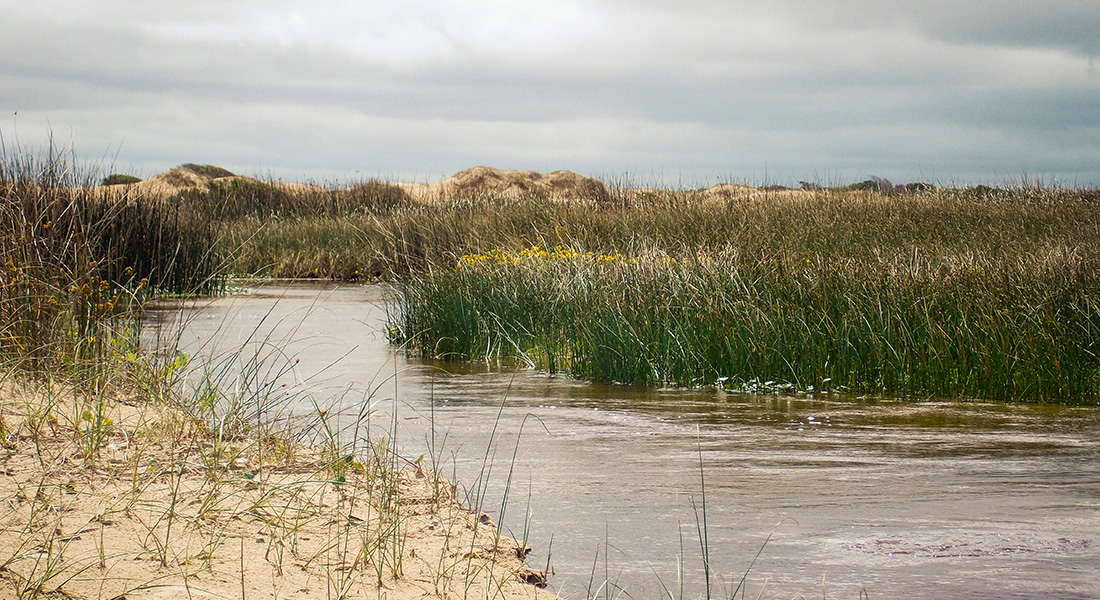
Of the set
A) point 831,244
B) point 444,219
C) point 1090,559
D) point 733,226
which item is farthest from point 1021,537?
point 444,219

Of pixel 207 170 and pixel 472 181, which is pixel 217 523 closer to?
pixel 472 181

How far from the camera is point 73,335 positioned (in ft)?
18.9

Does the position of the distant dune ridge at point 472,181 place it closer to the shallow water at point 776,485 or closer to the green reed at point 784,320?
the green reed at point 784,320

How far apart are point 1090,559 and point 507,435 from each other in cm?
301

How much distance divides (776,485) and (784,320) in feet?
11.1

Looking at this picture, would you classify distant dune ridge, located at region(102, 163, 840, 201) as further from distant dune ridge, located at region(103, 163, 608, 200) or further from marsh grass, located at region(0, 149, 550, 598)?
marsh grass, located at region(0, 149, 550, 598)

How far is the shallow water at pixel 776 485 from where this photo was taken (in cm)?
334

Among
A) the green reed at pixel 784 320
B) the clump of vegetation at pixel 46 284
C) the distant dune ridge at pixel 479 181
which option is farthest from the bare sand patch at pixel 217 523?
the distant dune ridge at pixel 479 181

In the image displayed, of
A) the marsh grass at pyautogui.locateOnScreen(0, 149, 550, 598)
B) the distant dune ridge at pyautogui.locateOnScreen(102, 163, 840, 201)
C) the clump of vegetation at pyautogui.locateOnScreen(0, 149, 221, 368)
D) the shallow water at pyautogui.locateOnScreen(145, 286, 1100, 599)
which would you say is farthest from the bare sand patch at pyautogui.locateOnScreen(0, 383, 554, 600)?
the distant dune ridge at pyautogui.locateOnScreen(102, 163, 840, 201)

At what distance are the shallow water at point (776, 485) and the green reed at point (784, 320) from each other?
40cm

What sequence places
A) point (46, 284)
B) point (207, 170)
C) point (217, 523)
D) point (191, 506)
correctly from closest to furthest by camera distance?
point (217, 523) < point (191, 506) < point (46, 284) < point (207, 170)

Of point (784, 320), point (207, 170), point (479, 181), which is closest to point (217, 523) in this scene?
point (784, 320)

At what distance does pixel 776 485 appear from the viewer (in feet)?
14.6

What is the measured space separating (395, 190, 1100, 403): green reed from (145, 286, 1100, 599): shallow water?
398 millimetres
